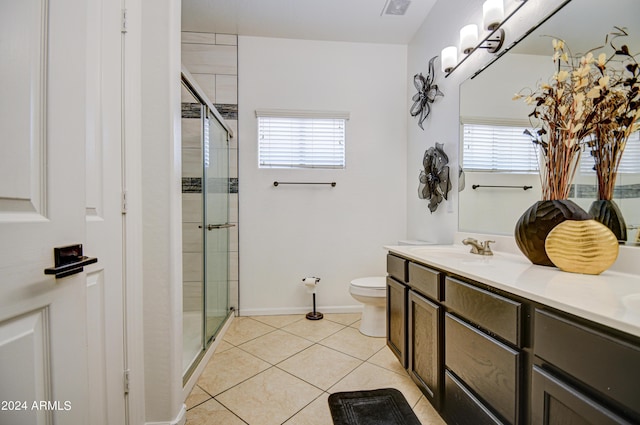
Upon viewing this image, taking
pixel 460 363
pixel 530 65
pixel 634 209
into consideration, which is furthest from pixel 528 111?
pixel 460 363

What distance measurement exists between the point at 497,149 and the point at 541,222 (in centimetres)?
71

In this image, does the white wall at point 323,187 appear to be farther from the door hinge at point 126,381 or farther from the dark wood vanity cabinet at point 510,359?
the door hinge at point 126,381

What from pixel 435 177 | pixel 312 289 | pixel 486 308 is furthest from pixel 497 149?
pixel 312 289

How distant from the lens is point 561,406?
70 centimetres

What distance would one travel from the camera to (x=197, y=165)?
6.26 feet

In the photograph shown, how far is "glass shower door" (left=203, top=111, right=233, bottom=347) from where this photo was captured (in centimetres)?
207

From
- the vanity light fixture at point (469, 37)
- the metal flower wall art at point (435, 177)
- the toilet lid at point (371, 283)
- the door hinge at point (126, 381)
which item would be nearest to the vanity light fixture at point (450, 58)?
the vanity light fixture at point (469, 37)

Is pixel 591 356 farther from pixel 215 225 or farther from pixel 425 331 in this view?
pixel 215 225

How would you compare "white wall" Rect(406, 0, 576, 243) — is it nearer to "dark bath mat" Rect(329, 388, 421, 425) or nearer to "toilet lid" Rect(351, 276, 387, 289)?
"toilet lid" Rect(351, 276, 387, 289)

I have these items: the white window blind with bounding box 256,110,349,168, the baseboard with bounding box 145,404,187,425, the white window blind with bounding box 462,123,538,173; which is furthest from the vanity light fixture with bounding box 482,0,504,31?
the baseboard with bounding box 145,404,187,425

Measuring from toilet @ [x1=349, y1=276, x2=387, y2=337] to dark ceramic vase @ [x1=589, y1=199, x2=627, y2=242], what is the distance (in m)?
1.43

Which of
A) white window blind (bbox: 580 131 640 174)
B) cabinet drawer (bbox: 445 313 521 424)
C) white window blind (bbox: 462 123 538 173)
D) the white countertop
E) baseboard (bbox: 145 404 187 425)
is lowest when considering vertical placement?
baseboard (bbox: 145 404 187 425)

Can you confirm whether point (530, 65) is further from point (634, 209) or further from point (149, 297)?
point (149, 297)

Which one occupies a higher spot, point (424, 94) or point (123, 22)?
point (424, 94)
